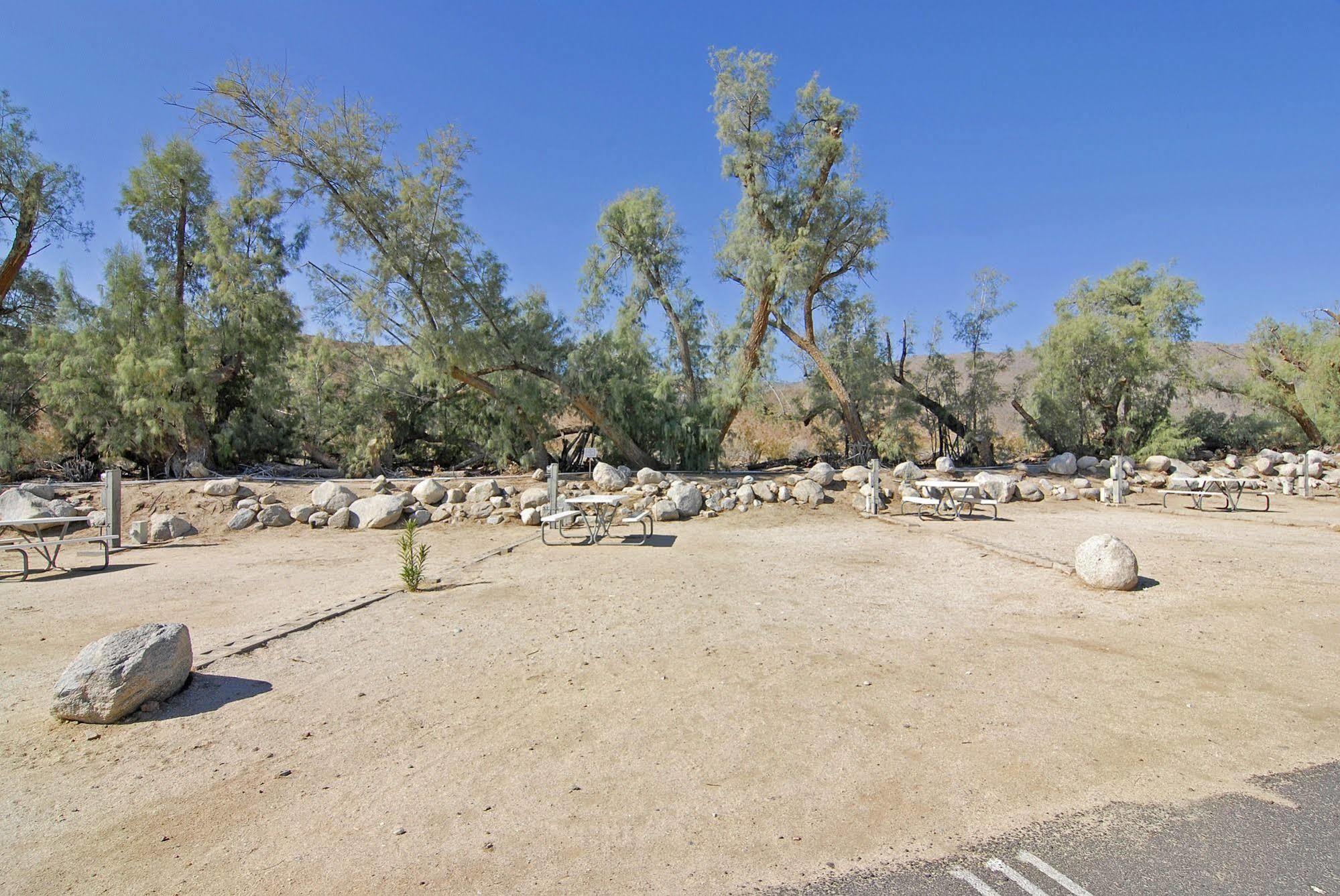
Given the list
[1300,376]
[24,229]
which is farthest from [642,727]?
[1300,376]

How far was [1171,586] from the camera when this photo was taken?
246 inches

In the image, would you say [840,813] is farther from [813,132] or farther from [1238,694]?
[813,132]

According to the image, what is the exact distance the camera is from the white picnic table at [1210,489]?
1195 cm

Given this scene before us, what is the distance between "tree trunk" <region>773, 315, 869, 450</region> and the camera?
15430 mm

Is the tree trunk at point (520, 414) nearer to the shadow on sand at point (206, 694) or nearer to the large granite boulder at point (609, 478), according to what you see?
the large granite boulder at point (609, 478)

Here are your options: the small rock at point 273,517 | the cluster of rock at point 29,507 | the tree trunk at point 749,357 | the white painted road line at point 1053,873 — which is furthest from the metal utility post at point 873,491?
the cluster of rock at point 29,507

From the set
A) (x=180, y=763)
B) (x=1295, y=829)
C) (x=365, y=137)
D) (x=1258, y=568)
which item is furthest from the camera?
(x=365, y=137)

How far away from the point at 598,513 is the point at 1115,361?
14.5 metres

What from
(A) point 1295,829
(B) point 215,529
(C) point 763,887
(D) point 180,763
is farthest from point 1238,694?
(B) point 215,529

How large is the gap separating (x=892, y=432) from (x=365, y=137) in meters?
13.2

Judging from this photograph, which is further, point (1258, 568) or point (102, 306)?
point (102, 306)

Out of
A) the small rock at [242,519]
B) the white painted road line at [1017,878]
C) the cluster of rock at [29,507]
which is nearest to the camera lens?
the white painted road line at [1017,878]

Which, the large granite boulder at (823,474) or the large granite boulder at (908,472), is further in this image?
the large granite boulder at (908,472)

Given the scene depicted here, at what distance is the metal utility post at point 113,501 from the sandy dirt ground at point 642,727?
3.33m
